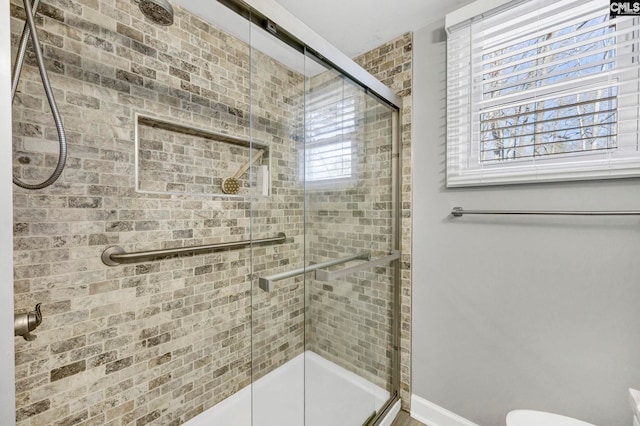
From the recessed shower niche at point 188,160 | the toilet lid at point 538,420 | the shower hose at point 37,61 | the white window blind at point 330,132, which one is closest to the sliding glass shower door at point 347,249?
the white window blind at point 330,132

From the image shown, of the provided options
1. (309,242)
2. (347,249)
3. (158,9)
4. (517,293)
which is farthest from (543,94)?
(158,9)

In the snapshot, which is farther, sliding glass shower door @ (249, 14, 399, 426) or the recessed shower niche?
the recessed shower niche

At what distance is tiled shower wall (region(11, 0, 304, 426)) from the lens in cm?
107

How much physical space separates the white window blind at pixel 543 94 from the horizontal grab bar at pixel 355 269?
0.57 metres

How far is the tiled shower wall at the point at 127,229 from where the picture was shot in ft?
3.52

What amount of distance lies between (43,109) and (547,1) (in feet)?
7.59

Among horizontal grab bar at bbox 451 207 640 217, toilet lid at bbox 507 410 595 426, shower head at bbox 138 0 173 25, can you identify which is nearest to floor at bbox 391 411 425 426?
toilet lid at bbox 507 410 595 426

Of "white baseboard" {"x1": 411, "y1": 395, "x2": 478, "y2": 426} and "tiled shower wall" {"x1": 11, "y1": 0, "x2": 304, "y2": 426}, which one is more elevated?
"tiled shower wall" {"x1": 11, "y1": 0, "x2": 304, "y2": 426}

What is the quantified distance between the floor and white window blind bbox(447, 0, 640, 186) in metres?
1.50

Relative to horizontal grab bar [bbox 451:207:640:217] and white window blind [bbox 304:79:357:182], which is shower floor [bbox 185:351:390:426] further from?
horizontal grab bar [bbox 451:207:640:217]

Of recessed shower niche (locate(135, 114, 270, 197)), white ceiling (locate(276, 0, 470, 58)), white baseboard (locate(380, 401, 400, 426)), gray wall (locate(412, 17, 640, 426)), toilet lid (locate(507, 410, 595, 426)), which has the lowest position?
white baseboard (locate(380, 401, 400, 426))

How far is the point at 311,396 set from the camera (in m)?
1.18

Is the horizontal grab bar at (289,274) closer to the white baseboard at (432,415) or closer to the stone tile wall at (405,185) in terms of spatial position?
the stone tile wall at (405,185)

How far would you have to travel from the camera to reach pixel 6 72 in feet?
1.53
